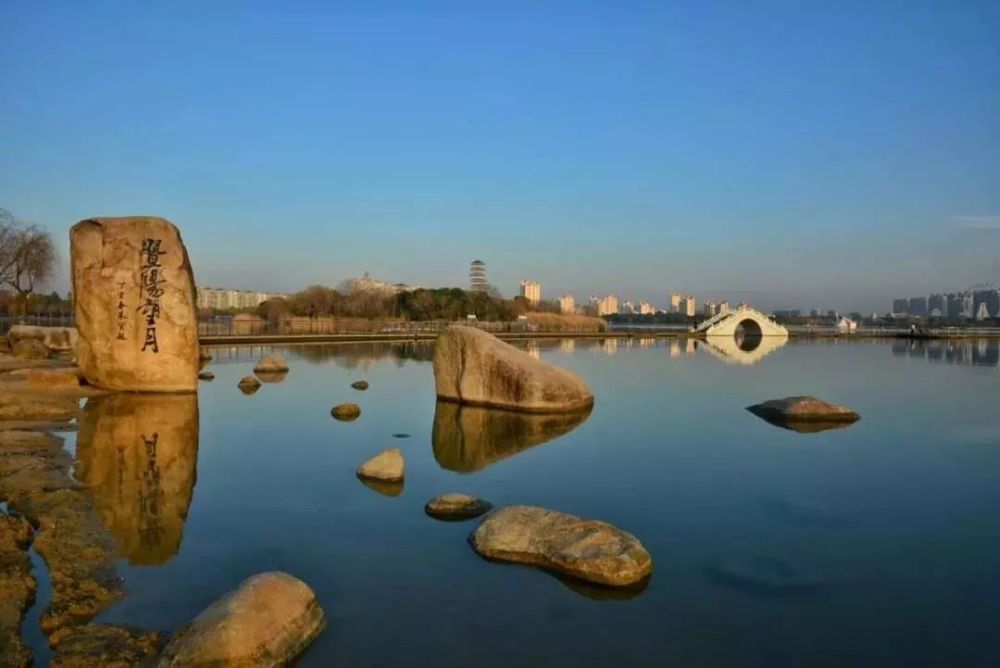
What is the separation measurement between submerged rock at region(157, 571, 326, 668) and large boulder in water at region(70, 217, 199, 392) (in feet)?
47.4

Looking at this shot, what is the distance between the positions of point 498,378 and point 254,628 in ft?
41.6

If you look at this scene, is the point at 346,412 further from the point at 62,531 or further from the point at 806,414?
the point at 806,414

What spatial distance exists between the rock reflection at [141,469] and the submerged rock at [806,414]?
39.7ft

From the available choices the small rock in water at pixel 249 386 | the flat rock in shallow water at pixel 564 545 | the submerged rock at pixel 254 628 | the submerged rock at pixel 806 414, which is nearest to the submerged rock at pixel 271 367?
the small rock in water at pixel 249 386

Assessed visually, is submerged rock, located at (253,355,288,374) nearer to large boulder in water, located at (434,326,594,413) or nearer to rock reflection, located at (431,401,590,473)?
large boulder in water, located at (434,326,594,413)

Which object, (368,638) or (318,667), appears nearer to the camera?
(318,667)

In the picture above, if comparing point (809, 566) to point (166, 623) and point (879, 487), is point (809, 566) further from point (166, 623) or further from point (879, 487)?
point (166, 623)

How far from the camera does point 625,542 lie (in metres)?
7.04

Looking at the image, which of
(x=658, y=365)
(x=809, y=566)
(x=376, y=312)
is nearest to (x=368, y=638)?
(x=809, y=566)

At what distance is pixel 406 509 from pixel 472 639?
11.8ft

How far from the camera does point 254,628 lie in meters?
5.12

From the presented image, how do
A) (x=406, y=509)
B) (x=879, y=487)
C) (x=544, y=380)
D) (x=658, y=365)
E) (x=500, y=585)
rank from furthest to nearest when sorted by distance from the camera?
1. (x=658, y=365)
2. (x=544, y=380)
3. (x=879, y=487)
4. (x=406, y=509)
5. (x=500, y=585)

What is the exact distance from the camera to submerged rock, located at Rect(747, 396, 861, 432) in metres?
15.9

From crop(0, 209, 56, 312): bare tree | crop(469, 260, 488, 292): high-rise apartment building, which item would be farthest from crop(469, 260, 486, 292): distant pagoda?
crop(0, 209, 56, 312): bare tree
